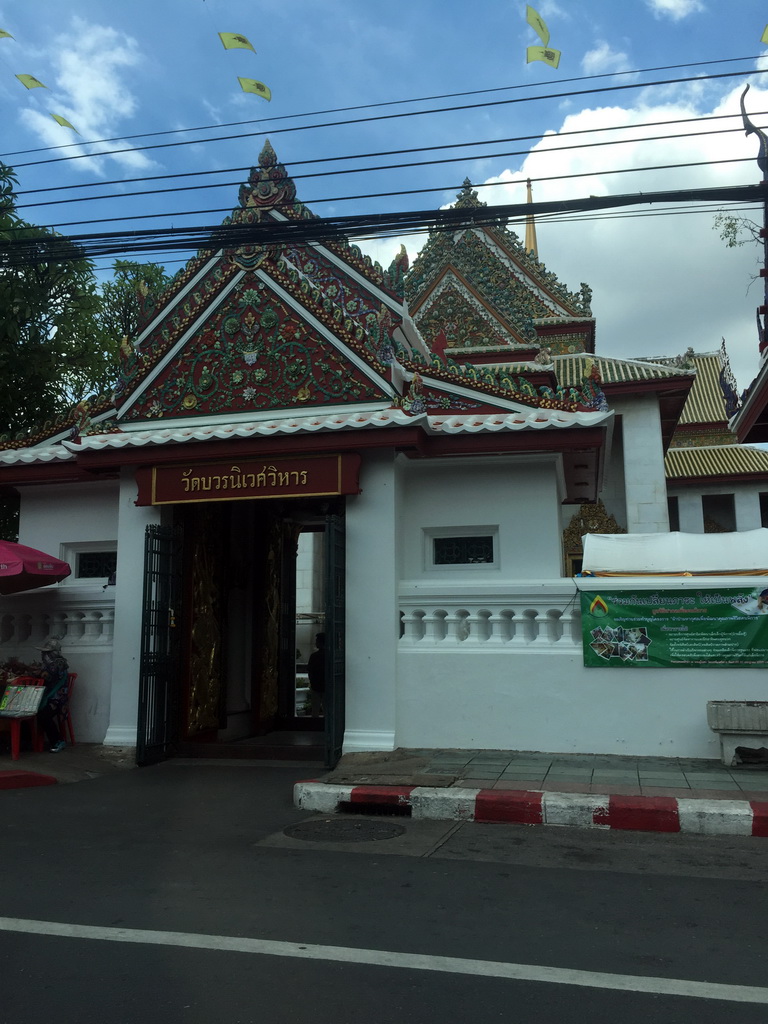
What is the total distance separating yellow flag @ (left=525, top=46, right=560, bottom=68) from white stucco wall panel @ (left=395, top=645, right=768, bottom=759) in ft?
17.0

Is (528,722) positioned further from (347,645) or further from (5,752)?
(5,752)

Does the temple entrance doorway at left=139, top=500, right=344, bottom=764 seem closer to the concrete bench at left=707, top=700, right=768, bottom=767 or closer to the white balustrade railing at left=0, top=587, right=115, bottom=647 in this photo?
the white balustrade railing at left=0, top=587, right=115, bottom=647

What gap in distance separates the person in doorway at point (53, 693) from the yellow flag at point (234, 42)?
620cm

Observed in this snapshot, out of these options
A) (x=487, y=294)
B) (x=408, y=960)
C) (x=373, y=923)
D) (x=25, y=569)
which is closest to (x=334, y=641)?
(x=25, y=569)

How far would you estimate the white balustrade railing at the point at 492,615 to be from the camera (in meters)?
8.38

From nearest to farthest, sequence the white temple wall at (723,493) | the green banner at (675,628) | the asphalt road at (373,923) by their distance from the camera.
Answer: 1. the asphalt road at (373,923)
2. the green banner at (675,628)
3. the white temple wall at (723,493)

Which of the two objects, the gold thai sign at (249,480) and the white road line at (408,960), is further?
the gold thai sign at (249,480)

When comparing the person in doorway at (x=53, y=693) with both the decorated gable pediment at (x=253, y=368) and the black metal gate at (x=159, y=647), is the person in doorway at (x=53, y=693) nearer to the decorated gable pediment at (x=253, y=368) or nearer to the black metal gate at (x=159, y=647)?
the black metal gate at (x=159, y=647)

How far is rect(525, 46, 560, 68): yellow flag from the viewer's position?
24.7 feet

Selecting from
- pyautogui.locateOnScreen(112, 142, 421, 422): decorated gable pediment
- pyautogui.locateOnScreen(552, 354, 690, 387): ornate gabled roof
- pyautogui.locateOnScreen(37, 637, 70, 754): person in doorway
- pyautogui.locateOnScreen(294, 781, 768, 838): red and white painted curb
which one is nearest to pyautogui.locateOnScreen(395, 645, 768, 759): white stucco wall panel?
pyautogui.locateOnScreen(294, 781, 768, 838): red and white painted curb

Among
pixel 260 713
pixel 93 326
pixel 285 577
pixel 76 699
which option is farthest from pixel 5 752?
pixel 93 326

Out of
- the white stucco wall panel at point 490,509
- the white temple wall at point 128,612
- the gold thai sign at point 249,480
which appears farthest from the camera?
the white temple wall at point 128,612

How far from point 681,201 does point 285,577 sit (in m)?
7.28

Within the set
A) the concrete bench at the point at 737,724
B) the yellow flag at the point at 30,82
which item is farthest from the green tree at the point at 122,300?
the concrete bench at the point at 737,724
